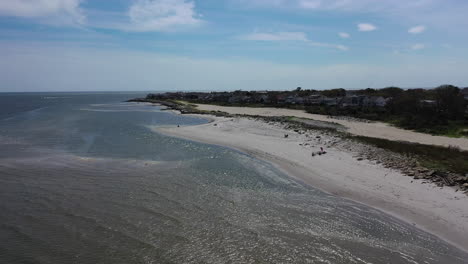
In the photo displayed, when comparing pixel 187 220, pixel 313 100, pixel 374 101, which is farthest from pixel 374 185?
pixel 313 100

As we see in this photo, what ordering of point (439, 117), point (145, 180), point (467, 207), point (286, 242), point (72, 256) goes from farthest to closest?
point (439, 117), point (145, 180), point (467, 207), point (286, 242), point (72, 256)

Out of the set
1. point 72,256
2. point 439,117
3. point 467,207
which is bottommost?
point 72,256

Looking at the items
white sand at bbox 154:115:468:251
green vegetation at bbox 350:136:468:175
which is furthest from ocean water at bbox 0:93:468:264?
green vegetation at bbox 350:136:468:175

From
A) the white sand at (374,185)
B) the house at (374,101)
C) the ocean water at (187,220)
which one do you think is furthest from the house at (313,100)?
the ocean water at (187,220)

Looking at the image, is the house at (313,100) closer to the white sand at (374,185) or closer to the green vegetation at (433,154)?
the white sand at (374,185)

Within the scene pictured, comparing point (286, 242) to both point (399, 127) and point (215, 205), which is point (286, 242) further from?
point (399, 127)

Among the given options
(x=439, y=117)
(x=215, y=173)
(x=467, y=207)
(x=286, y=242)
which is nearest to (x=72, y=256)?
(x=286, y=242)

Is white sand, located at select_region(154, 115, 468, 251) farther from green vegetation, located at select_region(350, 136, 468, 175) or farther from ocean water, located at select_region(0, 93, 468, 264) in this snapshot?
green vegetation, located at select_region(350, 136, 468, 175)
